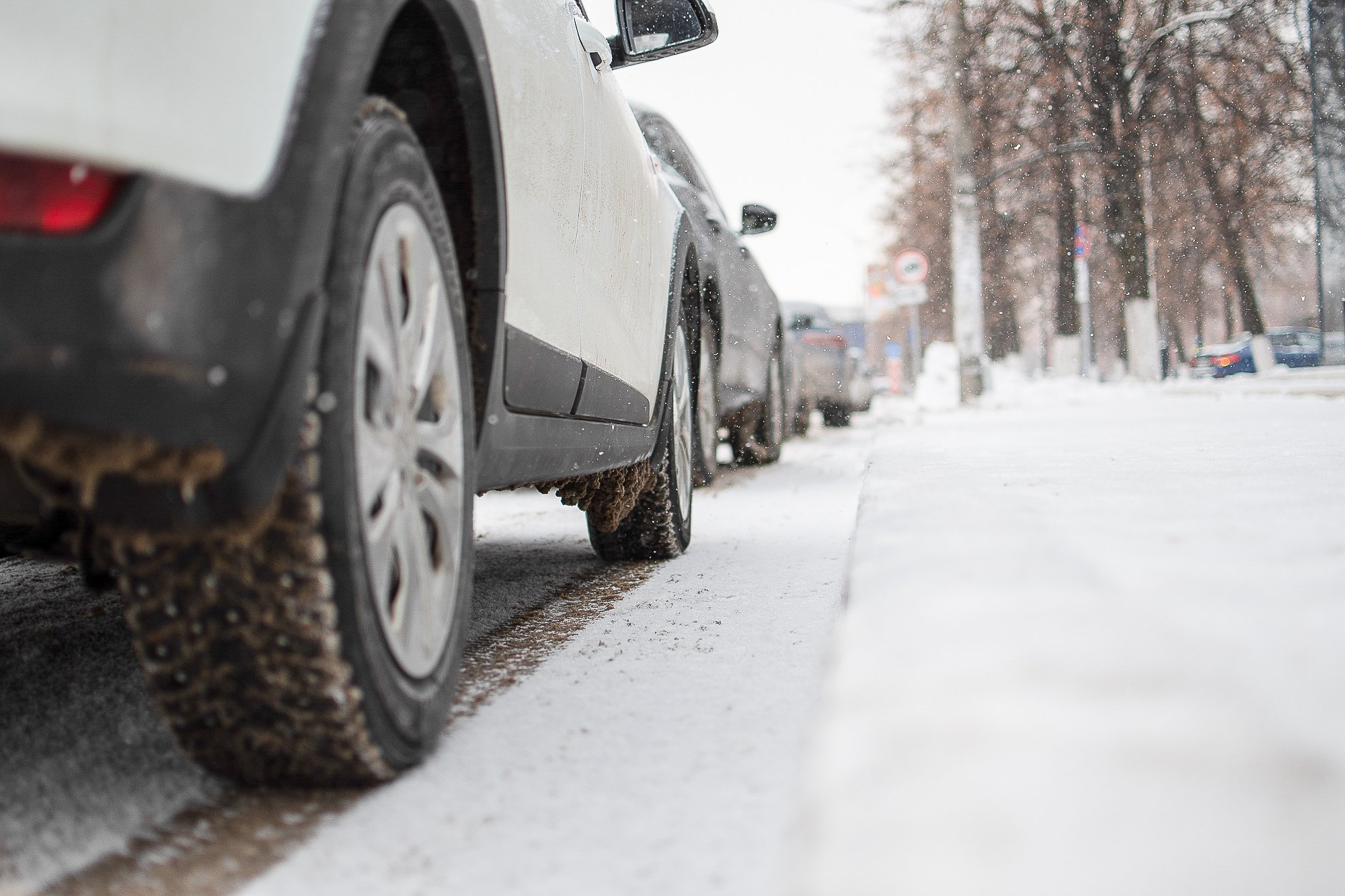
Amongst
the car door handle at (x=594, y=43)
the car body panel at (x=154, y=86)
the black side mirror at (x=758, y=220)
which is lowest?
the car body panel at (x=154, y=86)

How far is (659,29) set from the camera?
337 centimetres

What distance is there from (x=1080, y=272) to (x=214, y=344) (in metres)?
22.7

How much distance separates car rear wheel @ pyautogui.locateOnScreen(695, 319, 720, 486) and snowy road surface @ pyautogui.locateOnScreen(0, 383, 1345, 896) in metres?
2.20

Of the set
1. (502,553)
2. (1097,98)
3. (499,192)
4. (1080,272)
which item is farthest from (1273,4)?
(499,192)

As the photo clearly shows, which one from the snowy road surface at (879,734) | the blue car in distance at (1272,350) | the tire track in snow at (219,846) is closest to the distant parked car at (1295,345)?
the blue car in distance at (1272,350)

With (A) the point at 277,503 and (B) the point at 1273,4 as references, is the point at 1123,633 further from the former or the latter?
(B) the point at 1273,4

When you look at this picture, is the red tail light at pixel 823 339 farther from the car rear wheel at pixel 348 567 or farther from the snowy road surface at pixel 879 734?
the car rear wheel at pixel 348 567

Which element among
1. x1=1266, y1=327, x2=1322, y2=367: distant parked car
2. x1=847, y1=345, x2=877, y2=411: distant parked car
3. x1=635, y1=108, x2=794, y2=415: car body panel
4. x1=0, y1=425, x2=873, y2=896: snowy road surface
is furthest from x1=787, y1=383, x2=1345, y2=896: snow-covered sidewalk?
x1=1266, y1=327, x2=1322, y2=367: distant parked car

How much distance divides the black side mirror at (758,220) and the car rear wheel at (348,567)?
5.17 meters

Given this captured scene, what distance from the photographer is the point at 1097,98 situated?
63.8 feet

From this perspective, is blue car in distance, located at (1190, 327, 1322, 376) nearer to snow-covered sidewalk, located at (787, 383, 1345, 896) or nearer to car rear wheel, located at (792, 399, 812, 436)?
car rear wheel, located at (792, 399, 812, 436)

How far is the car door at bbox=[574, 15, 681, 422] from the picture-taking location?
8.70 feet

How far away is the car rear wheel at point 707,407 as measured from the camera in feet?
17.2

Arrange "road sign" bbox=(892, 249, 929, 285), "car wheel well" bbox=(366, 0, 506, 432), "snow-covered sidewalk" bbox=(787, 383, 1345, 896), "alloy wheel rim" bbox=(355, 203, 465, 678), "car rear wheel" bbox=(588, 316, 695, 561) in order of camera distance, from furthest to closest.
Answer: "road sign" bbox=(892, 249, 929, 285) < "car rear wheel" bbox=(588, 316, 695, 561) < "car wheel well" bbox=(366, 0, 506, 432) < "alloy wheel rim" bbox=(355, 203, 465, 678) < "snow-covered sidewalk" bbox=(787, 383, 1345, 896)
